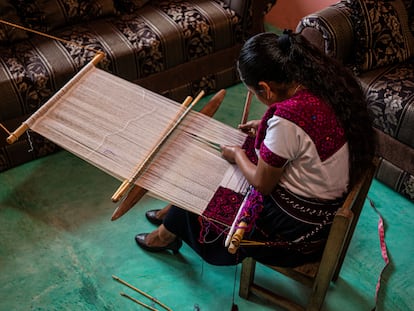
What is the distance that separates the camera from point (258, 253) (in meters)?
1.52

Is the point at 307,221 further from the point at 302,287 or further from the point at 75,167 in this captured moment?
the point at 75,167

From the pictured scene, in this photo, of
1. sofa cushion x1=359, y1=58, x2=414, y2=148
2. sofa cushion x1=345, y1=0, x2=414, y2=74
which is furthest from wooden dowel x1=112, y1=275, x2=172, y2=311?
sofa cushion x1=345, y1=0, x2=414, y2=74

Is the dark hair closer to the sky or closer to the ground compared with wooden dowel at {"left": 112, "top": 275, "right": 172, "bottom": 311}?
closer to the sky

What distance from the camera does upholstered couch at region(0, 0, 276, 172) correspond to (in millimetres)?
2174

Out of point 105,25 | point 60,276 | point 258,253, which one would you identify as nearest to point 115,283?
point 60,276

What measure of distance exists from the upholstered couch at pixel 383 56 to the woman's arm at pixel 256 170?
38.2 inches

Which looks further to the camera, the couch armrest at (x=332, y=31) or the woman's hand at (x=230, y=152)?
the couch armrest at (x=332, y=31)

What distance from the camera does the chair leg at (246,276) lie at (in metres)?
1.69

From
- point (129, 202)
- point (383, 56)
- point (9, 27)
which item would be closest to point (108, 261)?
point (129, 202)

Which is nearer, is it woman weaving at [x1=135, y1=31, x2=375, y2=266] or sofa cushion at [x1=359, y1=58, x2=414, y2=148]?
woman weaving at [x1=135, y1=31, x2=375, y2=266]

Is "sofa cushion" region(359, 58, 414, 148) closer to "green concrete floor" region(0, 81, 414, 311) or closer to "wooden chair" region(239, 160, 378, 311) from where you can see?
"green concrete floor" region(0, 81, 414, 311)

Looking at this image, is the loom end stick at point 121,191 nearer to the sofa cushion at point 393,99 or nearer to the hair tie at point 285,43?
the hair tie at point 285,43

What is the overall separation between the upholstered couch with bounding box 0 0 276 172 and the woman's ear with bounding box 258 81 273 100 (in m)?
0.93

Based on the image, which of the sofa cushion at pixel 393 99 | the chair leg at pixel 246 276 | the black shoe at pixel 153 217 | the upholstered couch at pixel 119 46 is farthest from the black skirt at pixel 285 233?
the upholstered couch at pixel 119 46
